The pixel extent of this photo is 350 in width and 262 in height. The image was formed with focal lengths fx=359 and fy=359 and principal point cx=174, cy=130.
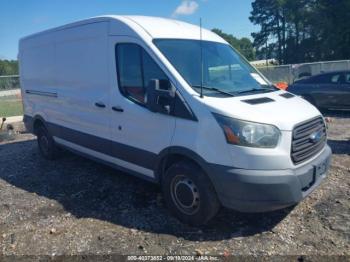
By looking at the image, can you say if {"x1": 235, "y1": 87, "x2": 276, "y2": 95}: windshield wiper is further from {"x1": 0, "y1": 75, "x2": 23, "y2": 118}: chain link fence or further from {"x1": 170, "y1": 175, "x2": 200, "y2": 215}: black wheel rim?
{"x1": 0, "y1": 75, "x2": 23, "y2": 118}: chain link fence

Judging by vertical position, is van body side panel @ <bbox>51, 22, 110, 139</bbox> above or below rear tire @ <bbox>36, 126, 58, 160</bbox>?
above

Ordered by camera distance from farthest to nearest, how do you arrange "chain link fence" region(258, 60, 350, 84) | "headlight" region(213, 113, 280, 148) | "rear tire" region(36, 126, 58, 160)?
"chain link fence" region(258, 60, 350, 84) < "rear tire" region(36, 126, 58, 160) < "headlight" region(213, 113, 280, 148)

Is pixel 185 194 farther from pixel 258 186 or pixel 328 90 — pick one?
pixel 328 90

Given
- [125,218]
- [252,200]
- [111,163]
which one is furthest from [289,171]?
[111,163]

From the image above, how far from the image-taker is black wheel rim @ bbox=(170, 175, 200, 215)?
405 cm

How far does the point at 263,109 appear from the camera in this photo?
3.81 m

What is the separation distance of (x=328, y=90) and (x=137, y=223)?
9670mm

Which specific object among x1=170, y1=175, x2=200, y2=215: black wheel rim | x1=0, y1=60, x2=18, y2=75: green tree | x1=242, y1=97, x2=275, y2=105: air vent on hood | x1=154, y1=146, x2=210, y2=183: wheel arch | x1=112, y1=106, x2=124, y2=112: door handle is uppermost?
x1=0, y1=60, x2=18, y2=75: green tree

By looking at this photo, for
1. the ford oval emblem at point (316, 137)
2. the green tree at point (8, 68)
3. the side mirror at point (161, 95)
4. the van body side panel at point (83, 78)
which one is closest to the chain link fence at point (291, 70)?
the van body side panel at point (83, 78)

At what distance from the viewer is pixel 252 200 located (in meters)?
3.66

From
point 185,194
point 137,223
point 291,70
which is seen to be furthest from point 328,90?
point 291,70

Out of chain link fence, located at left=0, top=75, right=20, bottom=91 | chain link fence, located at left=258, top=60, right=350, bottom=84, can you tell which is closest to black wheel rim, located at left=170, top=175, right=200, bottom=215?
chain link fence, located at left=258, top=60, right=350, bottom=84

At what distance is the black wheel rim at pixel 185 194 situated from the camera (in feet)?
13.3

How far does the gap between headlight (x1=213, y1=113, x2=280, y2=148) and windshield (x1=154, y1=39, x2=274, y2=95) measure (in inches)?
23.2
